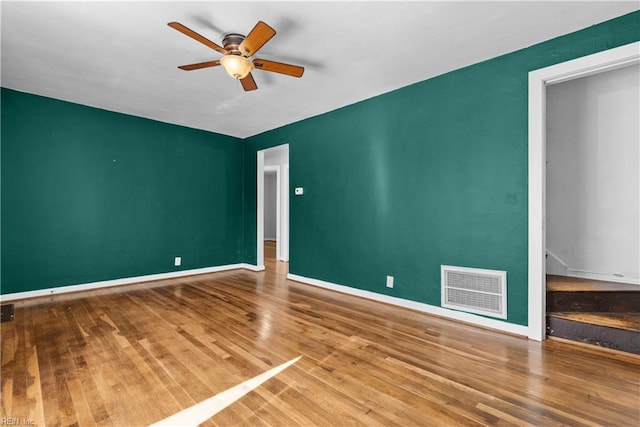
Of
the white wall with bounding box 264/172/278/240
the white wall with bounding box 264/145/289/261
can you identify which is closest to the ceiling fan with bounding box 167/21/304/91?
the white wall with bounding box 264/145/289/261

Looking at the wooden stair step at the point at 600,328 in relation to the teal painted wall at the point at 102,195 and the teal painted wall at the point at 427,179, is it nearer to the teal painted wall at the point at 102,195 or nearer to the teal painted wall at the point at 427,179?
the teal painted wall at the point at 427,179

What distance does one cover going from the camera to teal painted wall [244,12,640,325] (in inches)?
107

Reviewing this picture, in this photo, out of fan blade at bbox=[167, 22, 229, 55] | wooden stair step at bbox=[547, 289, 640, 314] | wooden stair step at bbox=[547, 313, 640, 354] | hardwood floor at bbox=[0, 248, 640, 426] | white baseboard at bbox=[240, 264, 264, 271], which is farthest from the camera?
white baseboard at bbox=[240, 264, 264, 271]

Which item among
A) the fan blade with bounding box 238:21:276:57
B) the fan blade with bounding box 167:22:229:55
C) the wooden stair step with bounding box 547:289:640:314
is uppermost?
the fan blade with bounding box 238:21:276:57

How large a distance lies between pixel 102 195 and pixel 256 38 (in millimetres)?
3573

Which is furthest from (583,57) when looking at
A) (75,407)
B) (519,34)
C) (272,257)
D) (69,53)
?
(272,257)

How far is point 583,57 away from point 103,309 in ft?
16.9

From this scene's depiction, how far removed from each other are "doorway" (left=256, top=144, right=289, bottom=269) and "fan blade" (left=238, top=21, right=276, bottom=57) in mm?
2834

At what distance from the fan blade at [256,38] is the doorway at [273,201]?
2.83 meters

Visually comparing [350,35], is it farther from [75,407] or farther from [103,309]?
[103,309]

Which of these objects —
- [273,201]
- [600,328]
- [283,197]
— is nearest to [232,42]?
[600,328]

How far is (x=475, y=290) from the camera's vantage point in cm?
294

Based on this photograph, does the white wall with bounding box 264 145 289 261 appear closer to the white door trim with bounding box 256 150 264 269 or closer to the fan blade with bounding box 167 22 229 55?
the white door trim with bounding box 256 150 264 269

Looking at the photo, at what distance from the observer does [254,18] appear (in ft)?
7.40
